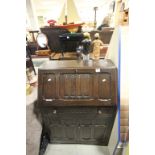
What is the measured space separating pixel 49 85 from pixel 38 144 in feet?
1.91

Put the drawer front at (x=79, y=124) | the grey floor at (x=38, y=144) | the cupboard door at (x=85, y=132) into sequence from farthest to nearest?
the cupboard door at (x=85, y=132)
the drawer front at (x=79, y=124)
the grey floor at (x=38, y=144)

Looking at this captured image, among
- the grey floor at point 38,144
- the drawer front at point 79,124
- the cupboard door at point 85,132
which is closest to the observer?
the grey floor at point 38,144

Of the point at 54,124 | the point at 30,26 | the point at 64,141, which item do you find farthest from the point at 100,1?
the point at 64,141

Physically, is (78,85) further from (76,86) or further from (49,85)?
(49,85)

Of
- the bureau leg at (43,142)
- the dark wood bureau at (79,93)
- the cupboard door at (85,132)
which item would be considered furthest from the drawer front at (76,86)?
the bureau leg at (43,142)

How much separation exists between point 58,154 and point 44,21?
1467mm

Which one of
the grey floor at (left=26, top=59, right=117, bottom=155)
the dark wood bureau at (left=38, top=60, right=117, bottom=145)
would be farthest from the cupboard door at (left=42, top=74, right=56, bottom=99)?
the grey floor at (left=26, top=59, right=117, bottom=155)

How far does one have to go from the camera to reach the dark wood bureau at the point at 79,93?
202cm

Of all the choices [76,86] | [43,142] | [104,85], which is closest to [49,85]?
[76,86]

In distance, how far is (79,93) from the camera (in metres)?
2.06

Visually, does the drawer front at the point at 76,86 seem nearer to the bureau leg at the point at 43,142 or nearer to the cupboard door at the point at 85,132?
the cupboard door at the point at 85,132

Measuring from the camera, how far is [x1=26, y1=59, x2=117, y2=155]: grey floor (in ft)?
6.47

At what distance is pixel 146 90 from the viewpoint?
2.77ft

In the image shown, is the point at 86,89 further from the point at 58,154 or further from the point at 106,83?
the point at 58,154
